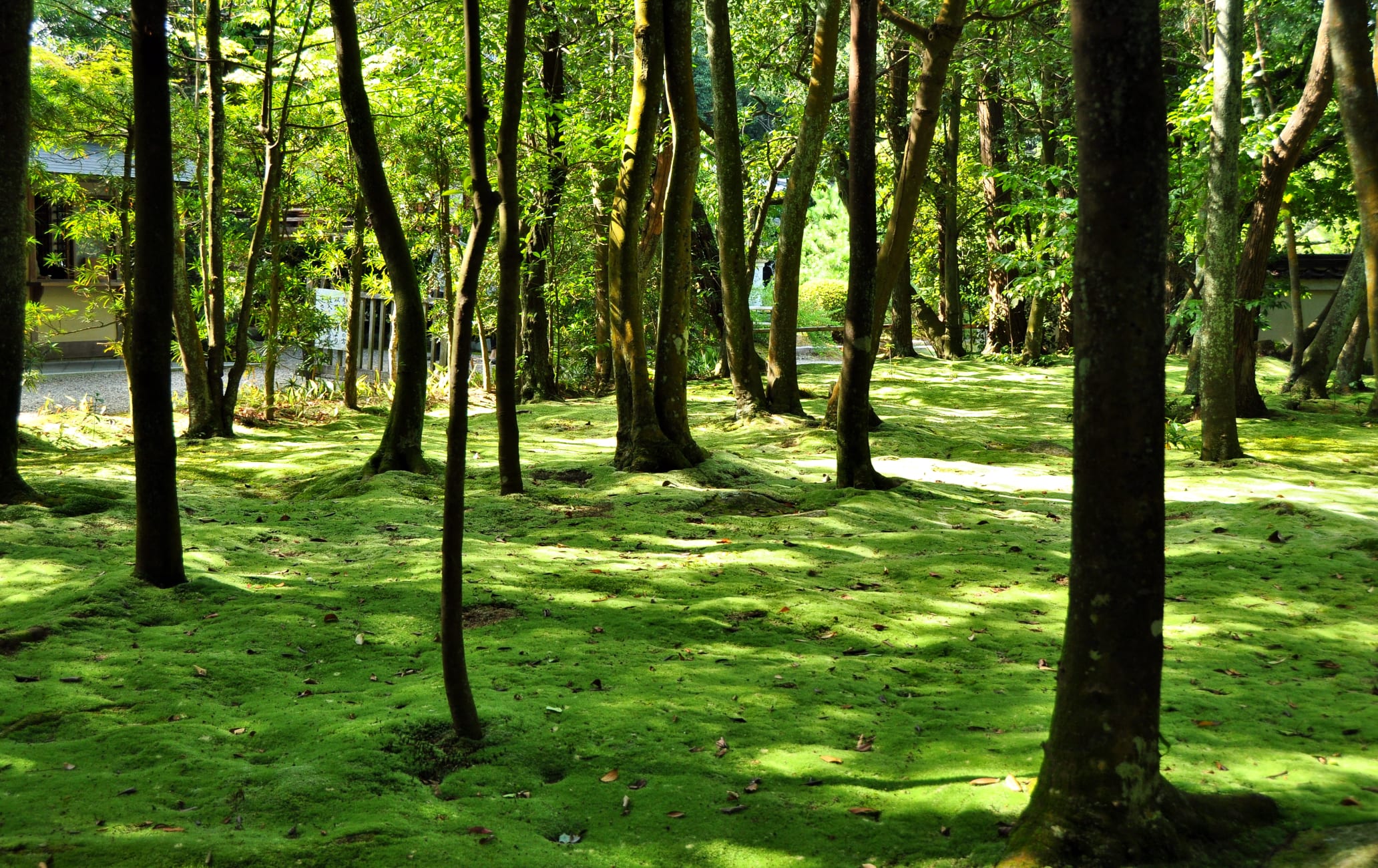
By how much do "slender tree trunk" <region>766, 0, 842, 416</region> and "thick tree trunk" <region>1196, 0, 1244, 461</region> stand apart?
4.11 m

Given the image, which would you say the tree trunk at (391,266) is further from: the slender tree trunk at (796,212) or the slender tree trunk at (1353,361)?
the slender tree trunk at (1353,361)

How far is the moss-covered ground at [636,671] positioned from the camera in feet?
10.3

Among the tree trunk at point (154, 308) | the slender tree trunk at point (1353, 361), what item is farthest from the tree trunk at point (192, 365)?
the slender tree trunk at point (1353, 361)

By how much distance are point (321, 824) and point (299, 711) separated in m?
0.97

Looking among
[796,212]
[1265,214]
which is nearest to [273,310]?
[796,212]

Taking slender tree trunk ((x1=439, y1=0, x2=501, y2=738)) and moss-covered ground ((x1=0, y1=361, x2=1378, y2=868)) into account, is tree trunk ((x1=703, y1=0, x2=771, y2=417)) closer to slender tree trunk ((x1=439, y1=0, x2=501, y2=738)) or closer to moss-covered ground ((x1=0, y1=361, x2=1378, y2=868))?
moss-covered ground ((x1=0, y1=361, x2=1378, y2=868))

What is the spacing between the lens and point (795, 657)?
15.9 feet

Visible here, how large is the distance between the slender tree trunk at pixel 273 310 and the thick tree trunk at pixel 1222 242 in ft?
39.6

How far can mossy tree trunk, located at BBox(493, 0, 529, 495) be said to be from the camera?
4.98 meters

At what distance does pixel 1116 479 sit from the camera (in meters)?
2.66

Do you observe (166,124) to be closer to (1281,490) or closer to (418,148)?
(1281,490)

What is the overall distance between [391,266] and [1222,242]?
738 centimetres

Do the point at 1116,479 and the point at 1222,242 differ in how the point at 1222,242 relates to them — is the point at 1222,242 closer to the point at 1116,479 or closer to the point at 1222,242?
the point at 1222,242

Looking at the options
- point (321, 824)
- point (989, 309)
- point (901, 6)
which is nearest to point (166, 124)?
point (321, 824)
